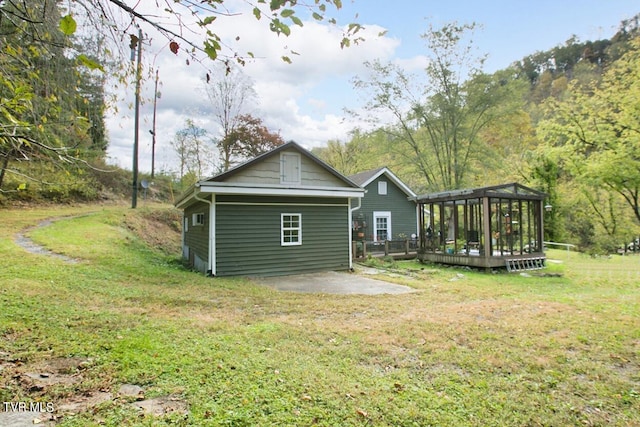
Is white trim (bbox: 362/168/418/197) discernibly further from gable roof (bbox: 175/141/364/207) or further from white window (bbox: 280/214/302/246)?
white window (bbox: 280/214/302/246)

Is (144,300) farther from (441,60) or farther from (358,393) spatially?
(441,60)

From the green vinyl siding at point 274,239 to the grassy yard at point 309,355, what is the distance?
2.66 meters

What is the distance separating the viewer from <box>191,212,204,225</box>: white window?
11.1 metres

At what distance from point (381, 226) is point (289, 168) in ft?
29.0

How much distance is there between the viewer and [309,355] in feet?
11.9

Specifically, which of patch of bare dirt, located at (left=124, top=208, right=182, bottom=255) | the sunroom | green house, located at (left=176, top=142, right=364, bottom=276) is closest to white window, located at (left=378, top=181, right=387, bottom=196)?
the sunroom

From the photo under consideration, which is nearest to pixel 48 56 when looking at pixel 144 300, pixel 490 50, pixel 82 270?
pixel 144 300

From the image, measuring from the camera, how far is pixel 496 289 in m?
8.56

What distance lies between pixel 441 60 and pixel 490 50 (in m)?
2.65

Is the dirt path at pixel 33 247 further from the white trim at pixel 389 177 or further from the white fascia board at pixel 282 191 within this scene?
the white trim at pixel 389 177

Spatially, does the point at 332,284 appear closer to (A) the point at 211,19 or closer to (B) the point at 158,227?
(A) the point at 211,19

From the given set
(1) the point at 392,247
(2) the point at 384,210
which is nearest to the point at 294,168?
(1) the point at 392,247

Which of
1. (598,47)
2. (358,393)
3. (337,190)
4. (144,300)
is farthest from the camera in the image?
(598,47)

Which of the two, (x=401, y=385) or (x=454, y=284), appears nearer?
(x=401, y=385)
